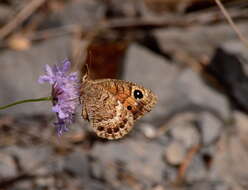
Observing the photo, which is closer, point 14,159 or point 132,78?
point 14,159

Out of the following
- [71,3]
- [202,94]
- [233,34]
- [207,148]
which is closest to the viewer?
[207,148]

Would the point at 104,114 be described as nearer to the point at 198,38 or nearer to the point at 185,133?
the point at 185,133

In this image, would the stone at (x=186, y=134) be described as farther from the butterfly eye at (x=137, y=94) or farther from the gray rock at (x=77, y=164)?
the butterfly eye at (x=137, y=94)

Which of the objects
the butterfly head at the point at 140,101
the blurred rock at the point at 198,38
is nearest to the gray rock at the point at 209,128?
the blurred rock at the point at 198,38

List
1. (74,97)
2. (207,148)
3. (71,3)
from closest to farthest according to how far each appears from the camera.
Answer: (74,97) < (207,148) < (71,3)

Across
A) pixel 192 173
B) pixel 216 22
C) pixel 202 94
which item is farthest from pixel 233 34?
pixel 192 173

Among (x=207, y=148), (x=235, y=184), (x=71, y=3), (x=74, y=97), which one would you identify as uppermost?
(x=71, y=3)

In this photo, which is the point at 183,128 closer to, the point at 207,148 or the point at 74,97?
the point at 207,148
